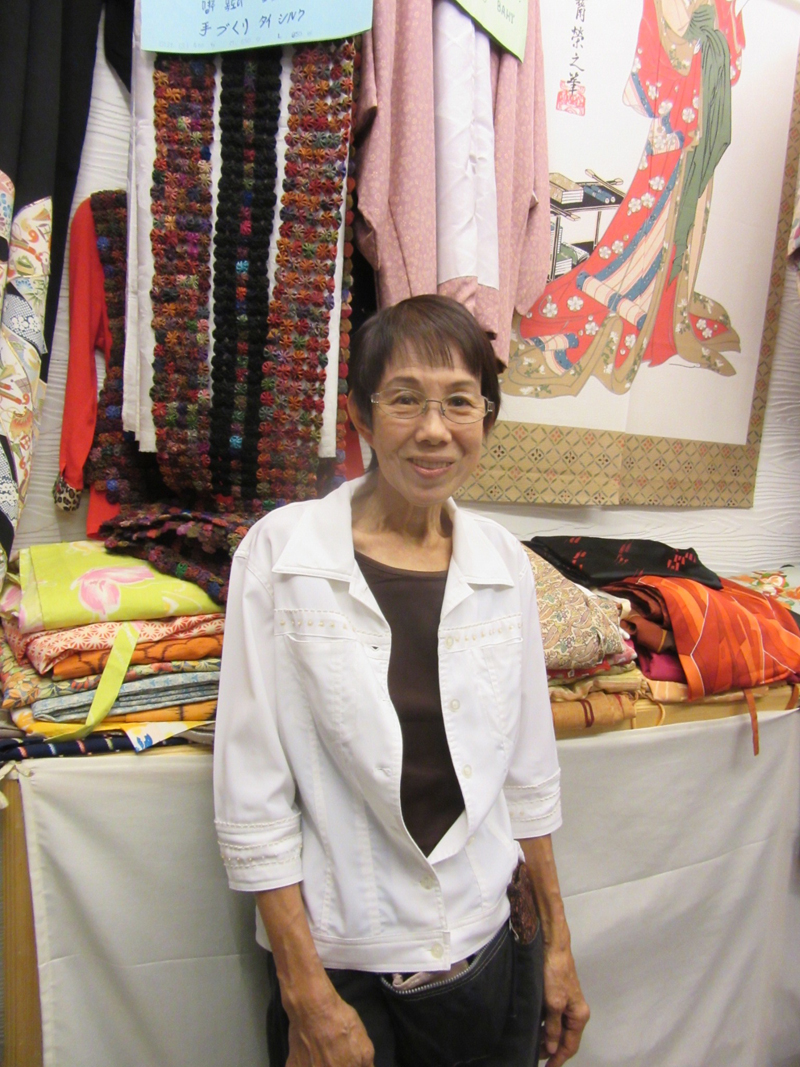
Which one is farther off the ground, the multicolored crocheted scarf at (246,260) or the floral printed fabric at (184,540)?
the multicolored crocheted scarf at (246,260)

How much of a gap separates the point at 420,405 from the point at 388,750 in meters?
0.38

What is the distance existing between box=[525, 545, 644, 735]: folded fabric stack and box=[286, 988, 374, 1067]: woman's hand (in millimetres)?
507

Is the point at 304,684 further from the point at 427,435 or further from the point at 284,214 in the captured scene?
the point at 284,214

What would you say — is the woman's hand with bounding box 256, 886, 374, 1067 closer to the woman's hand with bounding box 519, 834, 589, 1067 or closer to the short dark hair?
the woman's hand with bounding box 519, 834, 589, 1067

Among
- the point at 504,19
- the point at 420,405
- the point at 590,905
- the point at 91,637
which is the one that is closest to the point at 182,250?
the point at 420,405

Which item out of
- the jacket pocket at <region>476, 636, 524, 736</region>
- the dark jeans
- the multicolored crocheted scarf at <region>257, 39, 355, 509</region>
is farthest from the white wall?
the dark jeans

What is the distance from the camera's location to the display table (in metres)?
0.80

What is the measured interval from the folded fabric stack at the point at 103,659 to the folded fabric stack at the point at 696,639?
74 cm

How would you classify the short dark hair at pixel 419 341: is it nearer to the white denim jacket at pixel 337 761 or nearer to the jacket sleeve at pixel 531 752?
the white denim jacket at pixel 337 761

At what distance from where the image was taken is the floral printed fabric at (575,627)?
101 cm

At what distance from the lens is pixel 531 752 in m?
0.87

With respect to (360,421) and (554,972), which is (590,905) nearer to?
(554,972)

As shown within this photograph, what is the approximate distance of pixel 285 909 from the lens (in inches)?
27.2

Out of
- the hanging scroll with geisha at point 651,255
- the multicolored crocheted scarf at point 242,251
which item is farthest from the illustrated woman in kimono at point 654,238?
the multicolored crocheted scarf at point 242,251
